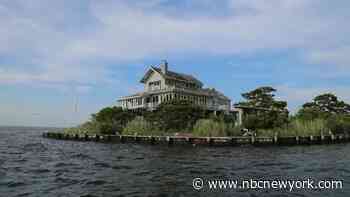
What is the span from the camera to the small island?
41906 millimetres

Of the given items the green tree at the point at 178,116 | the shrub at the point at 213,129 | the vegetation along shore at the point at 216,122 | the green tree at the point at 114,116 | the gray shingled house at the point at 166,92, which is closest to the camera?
the shrub at the point at 213,129

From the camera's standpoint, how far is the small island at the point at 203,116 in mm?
41906

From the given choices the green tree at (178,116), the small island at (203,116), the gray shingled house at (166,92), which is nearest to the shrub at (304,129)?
the small island at (203,116)

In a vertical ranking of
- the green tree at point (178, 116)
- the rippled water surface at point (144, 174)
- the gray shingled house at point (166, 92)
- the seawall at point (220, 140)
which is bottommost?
the rippled water surface at point (144, 174)

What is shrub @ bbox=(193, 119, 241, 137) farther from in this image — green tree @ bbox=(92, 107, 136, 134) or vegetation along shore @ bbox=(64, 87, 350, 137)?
green tree @ bbox=(92, 107, 136, 134)

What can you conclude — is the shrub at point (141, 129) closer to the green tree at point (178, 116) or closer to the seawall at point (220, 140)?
the green tree at point (178, 116)

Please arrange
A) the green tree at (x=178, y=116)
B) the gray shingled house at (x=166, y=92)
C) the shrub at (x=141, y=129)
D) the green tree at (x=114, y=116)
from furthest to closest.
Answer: the gray shingled house at (x=166, y=92) → the green tree at (x=114, y=116) → the green tree at (x=178, y=116) → the shrub at (x=141, y=129)

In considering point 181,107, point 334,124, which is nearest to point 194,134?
point 181,107

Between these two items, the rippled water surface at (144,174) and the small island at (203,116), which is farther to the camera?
the small island at (203,116)

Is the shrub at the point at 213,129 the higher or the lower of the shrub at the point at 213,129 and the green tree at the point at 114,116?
the lower

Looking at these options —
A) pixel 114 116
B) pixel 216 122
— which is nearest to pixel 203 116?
pixel 216 122

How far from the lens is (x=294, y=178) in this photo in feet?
55.2

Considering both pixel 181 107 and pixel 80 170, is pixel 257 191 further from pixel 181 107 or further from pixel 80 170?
pixel 181 107

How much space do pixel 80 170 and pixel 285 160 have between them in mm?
12851
